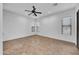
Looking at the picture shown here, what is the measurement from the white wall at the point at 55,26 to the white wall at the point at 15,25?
0.47 metres

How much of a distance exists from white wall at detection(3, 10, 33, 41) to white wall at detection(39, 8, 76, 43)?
47 centimetres

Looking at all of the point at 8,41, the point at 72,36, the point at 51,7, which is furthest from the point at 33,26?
the point at 72,36

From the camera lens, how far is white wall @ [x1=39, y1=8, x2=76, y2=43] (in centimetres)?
231

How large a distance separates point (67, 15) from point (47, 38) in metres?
1.01

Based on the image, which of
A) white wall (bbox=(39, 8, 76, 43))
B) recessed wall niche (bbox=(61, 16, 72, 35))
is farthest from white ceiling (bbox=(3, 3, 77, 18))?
recessed wall niche (bbox=(61, 16, 72, 35))

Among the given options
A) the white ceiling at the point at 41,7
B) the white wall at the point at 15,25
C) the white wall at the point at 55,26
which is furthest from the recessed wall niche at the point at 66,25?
the white wall at the point at 15,25

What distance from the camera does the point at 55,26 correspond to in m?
2.35

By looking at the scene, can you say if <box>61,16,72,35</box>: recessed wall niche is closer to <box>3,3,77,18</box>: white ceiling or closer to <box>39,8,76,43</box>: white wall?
<box>39,8,76,43</box>: white wall

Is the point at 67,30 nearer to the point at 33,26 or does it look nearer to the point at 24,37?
the point at 33,26

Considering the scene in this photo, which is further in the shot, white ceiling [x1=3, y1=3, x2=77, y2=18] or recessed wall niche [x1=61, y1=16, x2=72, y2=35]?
recessed wall niche [x1=61, y1=16, x2=72, y2=35]

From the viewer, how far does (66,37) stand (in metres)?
2.39

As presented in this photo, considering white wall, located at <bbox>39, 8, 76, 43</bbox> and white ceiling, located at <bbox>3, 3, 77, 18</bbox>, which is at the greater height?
white ceiling, located at <bbox>3, 3, 77, 18</bbox>

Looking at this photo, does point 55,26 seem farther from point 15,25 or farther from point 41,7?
point 15,25

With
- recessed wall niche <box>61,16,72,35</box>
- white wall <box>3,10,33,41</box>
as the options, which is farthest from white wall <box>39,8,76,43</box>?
white wall <box>3,10,33,41</box>
